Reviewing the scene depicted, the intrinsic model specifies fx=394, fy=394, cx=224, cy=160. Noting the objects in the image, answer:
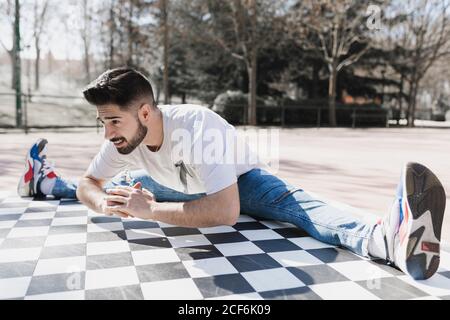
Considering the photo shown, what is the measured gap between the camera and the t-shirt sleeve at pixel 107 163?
1.92 meters

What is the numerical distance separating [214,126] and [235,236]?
0.60m

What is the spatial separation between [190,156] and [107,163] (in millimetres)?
550

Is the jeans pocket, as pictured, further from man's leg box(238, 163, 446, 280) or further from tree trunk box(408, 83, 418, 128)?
tree trunk box(408, 83, 418, 128)

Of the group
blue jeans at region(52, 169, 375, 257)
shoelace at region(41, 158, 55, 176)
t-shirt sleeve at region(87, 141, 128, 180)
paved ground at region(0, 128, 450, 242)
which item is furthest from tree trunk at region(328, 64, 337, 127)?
t-shirt sleeve at region(87, 141, 128, 180)

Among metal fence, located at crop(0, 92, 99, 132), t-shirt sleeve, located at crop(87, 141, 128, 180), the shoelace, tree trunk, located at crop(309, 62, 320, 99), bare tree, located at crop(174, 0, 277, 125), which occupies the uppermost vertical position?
bare tree, located at crop(174, 0, 277, 125)

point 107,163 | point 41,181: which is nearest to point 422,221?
point 107,163

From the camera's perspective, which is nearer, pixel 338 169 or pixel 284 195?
pixel 284 195

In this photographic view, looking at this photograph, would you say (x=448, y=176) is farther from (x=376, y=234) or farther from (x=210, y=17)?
(x=210, y=17)

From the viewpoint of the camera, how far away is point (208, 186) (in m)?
1.55

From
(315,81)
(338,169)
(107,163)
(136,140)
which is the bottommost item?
(338,169)

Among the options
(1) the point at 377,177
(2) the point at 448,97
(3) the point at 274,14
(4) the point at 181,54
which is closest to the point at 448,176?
(1) the point at 377,177

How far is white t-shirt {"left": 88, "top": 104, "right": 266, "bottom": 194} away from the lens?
1.56 m

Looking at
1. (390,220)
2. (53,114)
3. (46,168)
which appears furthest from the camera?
(53,114)

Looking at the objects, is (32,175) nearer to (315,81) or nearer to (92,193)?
(92,193)
